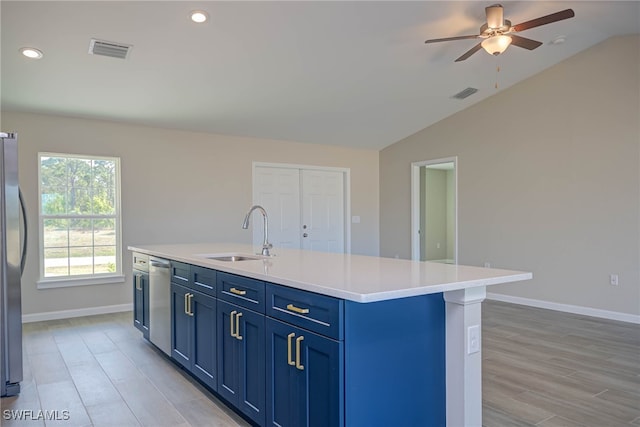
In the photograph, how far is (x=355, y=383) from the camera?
1.70 meters

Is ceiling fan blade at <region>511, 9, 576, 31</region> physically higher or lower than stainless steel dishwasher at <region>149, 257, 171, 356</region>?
higher

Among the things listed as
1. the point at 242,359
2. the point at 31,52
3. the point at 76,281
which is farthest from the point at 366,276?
the point at 76,281

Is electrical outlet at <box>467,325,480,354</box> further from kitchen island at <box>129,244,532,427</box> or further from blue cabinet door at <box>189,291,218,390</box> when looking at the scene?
blue cabinet door at <box>189,291,218,390</box>

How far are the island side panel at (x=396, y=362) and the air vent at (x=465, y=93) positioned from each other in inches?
174

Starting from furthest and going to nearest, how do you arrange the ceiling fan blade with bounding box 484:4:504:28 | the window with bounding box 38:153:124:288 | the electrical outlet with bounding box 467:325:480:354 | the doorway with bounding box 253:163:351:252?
the doorway with bounding box 253:163:351:252
the window with bounding box 38:153:124:288
the ceiling fan blade with bounding box 484:4:504:28
the electrical outlet with bounding box 467:325:480:354

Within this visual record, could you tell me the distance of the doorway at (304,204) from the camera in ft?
22.0

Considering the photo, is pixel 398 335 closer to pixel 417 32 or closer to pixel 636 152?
pixel 417 32

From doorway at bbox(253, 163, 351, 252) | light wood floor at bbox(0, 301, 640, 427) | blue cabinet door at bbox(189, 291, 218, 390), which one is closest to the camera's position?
light wood floor at bbox(0, 301, 640, 427)

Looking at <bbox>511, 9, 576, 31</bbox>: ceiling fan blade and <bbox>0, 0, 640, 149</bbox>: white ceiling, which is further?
<bbox>0, 0, 640, 149</bbox>: white ceiling

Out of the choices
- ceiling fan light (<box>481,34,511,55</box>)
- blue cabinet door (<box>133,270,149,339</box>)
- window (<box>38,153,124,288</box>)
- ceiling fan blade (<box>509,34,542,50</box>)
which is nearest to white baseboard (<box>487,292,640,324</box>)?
ceiling fan blade (<box>509,34,542,50</box>)

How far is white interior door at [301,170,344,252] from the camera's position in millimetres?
7160

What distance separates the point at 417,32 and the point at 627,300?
362cm

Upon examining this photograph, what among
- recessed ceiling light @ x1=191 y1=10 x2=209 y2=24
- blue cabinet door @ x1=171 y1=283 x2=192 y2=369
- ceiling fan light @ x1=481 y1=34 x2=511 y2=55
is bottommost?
blue cabinet door @ x1=171 y1=283 x2=192 y2=369

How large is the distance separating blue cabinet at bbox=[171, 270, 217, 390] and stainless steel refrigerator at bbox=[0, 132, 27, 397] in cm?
98
